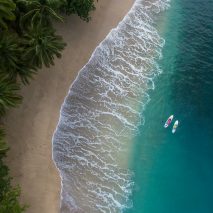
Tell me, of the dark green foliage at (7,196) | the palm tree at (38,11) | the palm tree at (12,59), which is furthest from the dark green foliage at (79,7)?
the dark green foliage at (7,196)

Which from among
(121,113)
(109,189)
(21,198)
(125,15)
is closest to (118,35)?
(125,15)

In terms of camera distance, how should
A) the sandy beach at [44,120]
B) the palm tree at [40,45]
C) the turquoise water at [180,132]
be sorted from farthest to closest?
the turquoise water at [180,132]
the sandy beach at [44,120]
the palm tree at [40,45]

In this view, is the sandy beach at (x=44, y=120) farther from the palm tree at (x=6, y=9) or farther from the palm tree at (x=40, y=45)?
the palm tree at (x=6, y=9)

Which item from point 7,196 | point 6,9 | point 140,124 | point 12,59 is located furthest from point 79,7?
point 7,196

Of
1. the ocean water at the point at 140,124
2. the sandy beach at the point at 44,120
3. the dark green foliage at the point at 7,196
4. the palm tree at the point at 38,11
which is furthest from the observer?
the ocean water at the point at 140,124

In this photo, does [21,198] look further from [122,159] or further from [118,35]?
[118,35]
